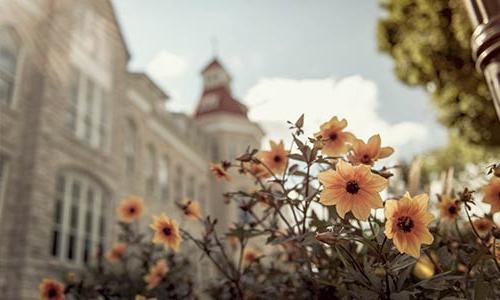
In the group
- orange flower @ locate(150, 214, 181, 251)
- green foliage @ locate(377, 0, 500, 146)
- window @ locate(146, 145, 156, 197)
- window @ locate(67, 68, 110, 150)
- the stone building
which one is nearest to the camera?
orange flower @ locate(150, 214, 181, 251)

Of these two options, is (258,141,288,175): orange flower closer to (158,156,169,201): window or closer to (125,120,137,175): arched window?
(125,120,137,175): arched window

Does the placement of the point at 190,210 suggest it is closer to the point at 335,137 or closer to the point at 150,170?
the point at 335,137

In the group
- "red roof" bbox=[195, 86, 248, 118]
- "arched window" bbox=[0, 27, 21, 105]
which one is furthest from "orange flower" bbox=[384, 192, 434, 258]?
"red roof" bbox=[195, 86, 248, 118]

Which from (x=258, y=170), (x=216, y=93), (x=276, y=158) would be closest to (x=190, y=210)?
(x=258, y=170)

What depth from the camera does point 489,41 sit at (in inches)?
63.0

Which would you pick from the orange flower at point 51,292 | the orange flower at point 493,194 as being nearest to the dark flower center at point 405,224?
the orange flower at point 493,194

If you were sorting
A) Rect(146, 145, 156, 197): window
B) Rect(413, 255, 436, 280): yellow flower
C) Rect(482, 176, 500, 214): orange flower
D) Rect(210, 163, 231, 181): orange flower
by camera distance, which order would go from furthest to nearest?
Rect(146, 145, 156, 197): window, Rect(210, 163, 231, 181): orange flower, Rect(413, 255, 436, 280): yellow flower, Rect(482, 176, 500, 214): orange flower

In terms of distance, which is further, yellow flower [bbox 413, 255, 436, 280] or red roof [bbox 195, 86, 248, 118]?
red roof [bbox 195, 86, 248, 118]

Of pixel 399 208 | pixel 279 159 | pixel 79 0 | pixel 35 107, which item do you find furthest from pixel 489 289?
pixel 79 0

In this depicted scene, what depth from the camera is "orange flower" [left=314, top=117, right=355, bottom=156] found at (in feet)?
5.53

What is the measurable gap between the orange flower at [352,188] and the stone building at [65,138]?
7229 millimetres

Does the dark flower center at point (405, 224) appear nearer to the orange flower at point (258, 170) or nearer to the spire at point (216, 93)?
the orange flower at point (258, 170)

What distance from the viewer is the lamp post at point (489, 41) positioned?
1.59 m

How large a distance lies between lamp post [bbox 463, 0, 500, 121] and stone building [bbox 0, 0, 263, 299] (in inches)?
283
